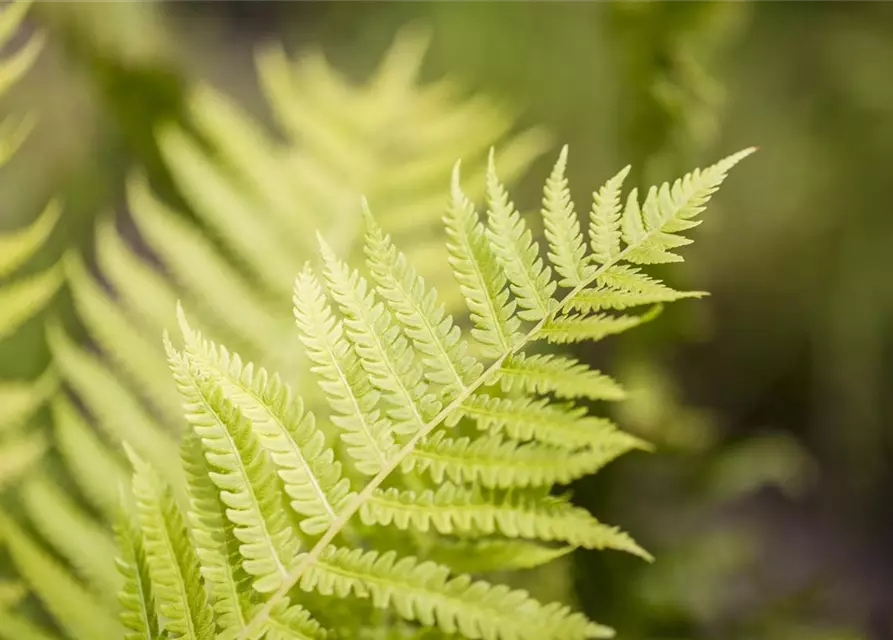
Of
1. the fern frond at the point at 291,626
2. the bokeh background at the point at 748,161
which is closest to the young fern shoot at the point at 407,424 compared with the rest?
the fern frond at the point at 291,626

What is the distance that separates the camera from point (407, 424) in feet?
1.30

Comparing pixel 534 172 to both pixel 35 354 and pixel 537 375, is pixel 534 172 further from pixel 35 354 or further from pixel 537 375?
pixel 537 375

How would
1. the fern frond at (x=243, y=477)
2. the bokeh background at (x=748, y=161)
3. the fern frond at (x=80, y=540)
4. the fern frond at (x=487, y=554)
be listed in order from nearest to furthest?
1. the fern frond at (x=243, y=477)
2. the fern frond at (x=487, y=554)
3. the fern frond at (x=80, y=540)
4. the bokeh background at (x=748, y=161)

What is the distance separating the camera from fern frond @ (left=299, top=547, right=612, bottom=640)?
0.39 meters

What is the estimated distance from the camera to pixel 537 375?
393 millimetres

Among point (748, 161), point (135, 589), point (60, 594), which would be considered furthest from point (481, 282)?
point (748, 161)

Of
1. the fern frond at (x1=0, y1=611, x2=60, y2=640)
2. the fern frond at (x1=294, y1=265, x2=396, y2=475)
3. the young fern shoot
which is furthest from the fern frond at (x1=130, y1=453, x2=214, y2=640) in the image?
the fern frond at (x1=0, y1=611, x2=60, y2=640)

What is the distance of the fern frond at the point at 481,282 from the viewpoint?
1.29 feet

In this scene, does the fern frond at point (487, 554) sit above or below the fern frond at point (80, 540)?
above

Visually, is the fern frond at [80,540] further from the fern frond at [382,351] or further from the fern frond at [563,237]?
the fern frond at [563,237]

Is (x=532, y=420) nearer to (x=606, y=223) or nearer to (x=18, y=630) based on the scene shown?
(x=606, y=223)

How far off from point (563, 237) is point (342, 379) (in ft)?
0.49

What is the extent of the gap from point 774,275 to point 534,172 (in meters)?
0.67

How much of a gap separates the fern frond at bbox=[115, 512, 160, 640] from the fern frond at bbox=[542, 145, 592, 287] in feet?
0.92
